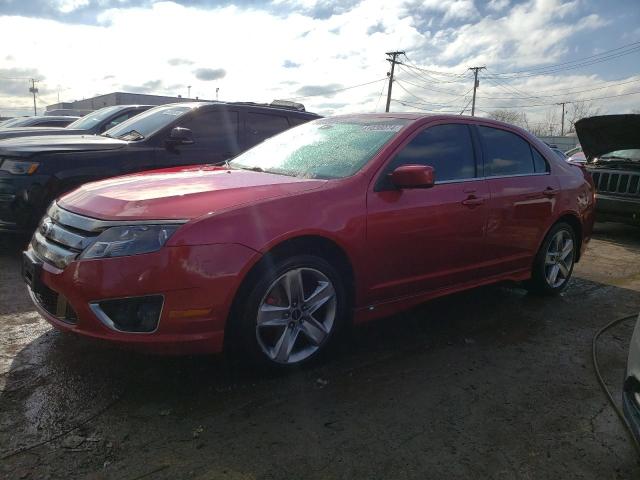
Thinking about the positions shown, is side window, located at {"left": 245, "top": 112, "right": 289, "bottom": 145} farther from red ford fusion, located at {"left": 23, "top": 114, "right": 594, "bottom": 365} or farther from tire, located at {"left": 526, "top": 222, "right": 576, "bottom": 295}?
tire, located at {"left": 526, "top": 222, "right": 576, "bottom": 295}

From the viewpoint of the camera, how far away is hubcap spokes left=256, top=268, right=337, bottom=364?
2.94 meters

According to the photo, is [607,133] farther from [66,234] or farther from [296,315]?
[66,234]

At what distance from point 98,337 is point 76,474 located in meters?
0.68

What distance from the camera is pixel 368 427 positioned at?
256 cm

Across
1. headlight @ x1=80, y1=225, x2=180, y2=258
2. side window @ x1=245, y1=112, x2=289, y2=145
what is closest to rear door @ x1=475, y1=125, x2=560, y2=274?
headlight @ x1=80, y1=225, x2=180, y2=258

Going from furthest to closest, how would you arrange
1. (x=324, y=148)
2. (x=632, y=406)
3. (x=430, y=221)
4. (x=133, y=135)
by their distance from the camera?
Result: (x=133, y=135), (x=324, y=148), (x=430, y=221), (x=632, y=406)

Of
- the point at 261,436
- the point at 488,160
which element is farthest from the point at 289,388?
the point at 488,160

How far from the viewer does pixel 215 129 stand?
6102 mm

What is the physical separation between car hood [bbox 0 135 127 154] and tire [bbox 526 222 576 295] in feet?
14.1

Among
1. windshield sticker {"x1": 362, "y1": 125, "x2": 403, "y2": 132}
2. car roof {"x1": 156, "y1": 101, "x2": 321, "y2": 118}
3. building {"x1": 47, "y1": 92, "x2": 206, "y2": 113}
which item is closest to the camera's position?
windshield sticker {"x1": 362, "y1": 125, "x2": 403, "y2": 132}

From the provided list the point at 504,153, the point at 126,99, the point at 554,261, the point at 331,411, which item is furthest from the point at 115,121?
the point at 126,99

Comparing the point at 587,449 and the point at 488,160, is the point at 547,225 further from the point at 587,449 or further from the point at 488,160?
the point at 587,449

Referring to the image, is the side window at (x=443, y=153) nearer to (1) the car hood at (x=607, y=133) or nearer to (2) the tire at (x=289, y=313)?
(2) the tire at (x=289, y=313)

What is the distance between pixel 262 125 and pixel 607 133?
17.9ft
